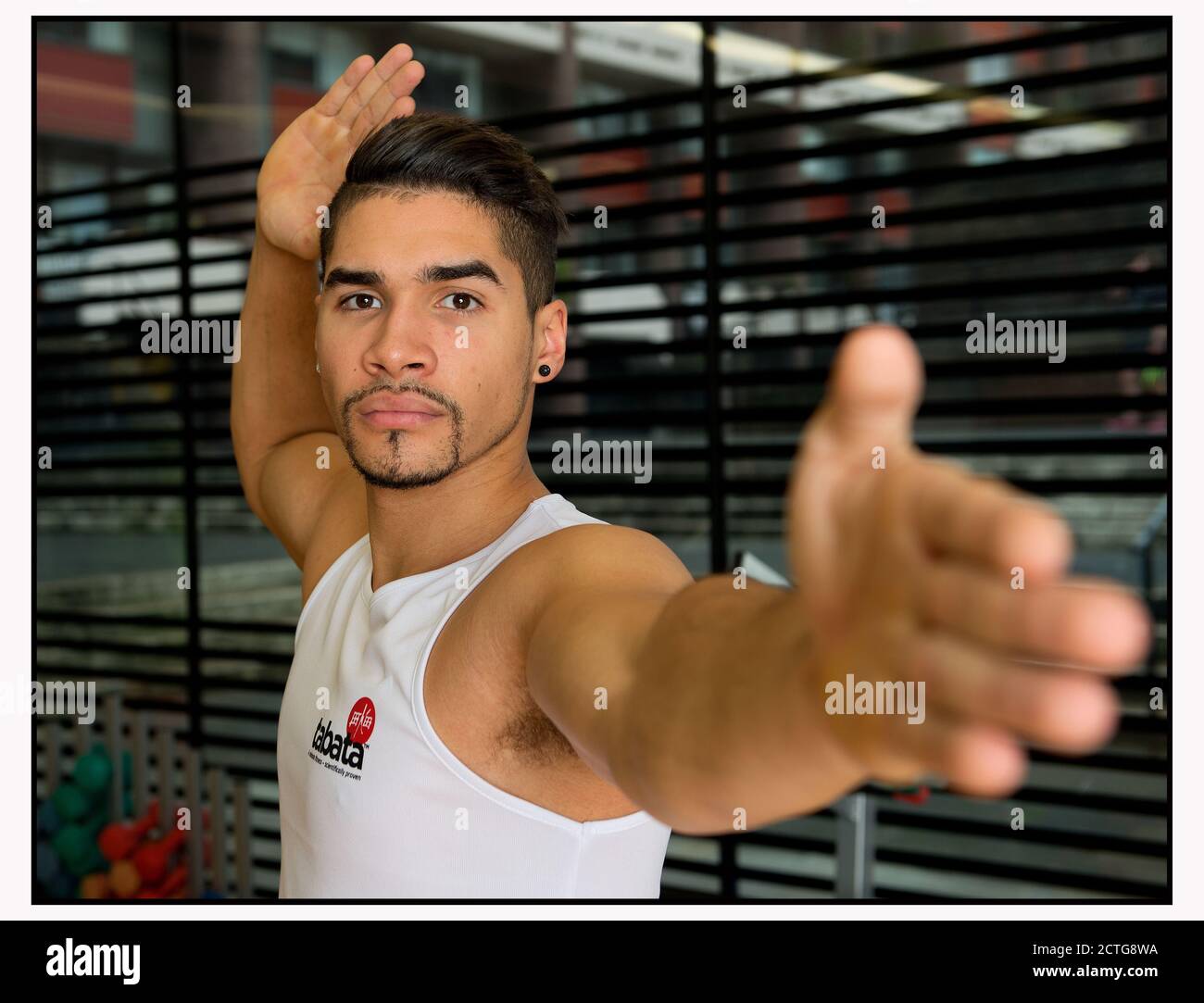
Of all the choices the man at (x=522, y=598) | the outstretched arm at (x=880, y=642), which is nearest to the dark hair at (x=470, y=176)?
the man at (x=522, y=598)

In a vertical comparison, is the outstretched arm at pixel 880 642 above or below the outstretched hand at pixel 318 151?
below

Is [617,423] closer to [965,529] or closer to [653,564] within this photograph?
[653,564]

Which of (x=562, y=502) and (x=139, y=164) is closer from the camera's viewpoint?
(x=562, y=502)

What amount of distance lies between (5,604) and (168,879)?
155cm

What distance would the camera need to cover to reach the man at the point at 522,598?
60 cm

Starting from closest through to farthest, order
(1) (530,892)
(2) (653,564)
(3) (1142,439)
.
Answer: (2) (653,564)
(1) (530,892)
(3) (1142,439)

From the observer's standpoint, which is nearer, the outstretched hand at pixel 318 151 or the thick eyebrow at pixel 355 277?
the thick eyebrow at pixel 355 277

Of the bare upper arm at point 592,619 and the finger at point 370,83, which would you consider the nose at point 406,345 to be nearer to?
the bare upper arm at point 592,619

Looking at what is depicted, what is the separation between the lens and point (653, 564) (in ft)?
4.03

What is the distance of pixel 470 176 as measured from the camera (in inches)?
59.9

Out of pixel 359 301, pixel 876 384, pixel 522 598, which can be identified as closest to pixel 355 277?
pixel 359 301

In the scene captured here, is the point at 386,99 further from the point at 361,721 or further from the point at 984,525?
the point at 984,525

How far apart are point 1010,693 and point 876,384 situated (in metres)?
0.18
